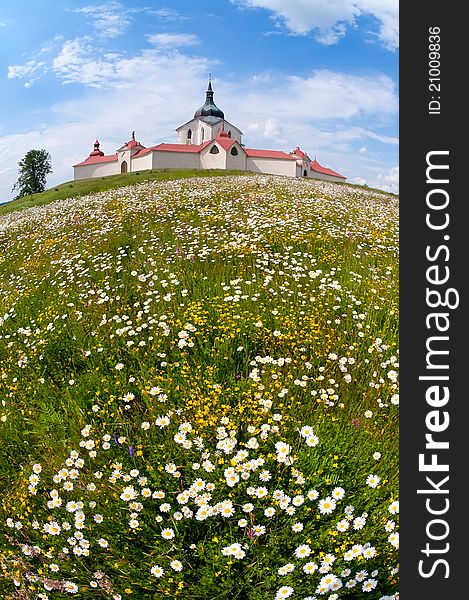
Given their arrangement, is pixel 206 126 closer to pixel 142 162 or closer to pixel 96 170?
pixel 142 162

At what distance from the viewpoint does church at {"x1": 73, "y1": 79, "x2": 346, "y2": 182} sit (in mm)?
68500

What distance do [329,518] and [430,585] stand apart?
85 cm

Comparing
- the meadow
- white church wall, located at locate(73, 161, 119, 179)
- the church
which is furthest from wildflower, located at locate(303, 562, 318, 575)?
white church wall, located at locate(73, 161, 119, 179)

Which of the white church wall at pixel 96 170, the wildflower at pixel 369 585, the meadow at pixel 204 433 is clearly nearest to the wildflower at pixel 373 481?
the meadow at pixel 204 433

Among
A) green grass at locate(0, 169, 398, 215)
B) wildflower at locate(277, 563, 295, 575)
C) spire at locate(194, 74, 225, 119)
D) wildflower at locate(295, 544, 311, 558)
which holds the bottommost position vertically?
wildflower at locate(277, 563, 295, 575)

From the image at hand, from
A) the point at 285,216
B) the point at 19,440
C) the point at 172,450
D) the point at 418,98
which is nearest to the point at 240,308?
the point at 172,450

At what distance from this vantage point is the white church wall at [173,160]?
A: 69.1 metres

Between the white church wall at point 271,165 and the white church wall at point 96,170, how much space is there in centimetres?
2316

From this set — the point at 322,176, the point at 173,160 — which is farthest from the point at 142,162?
the point at 322,176

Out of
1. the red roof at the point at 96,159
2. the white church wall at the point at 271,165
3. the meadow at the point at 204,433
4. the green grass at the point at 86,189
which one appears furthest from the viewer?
the red roof at the point at 96,159

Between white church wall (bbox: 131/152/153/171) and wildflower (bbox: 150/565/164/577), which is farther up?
white church wall (bbox: 131/152/153/171)

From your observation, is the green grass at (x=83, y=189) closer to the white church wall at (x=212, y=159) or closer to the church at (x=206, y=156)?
the white church wall at (x=212, y=159)

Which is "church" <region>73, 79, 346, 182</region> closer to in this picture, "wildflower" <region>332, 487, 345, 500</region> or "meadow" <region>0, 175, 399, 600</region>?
"meadow" <region>0, 175, 399, 600</region>

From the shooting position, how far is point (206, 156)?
226 feet
